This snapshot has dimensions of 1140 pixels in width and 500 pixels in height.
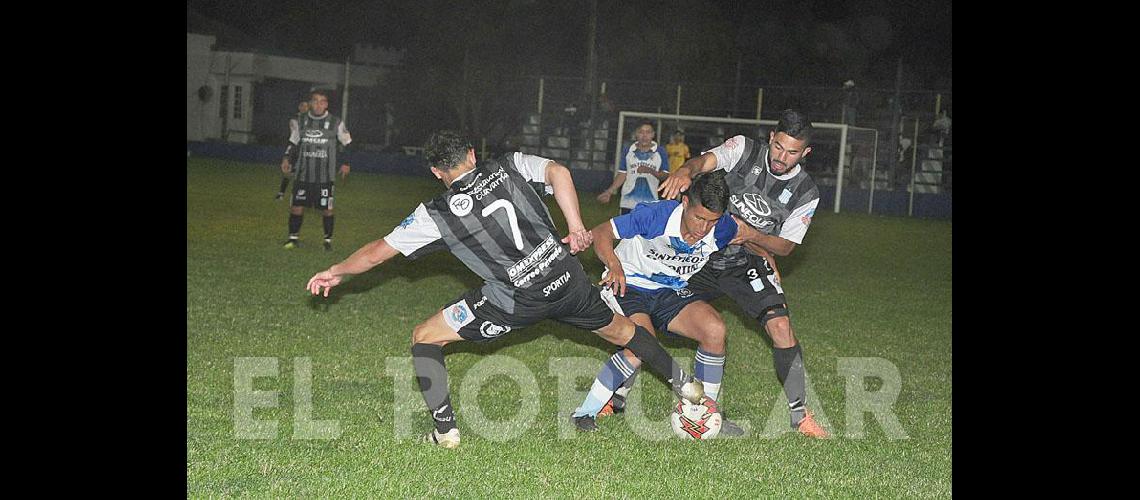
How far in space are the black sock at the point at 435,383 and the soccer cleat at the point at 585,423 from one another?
76cm

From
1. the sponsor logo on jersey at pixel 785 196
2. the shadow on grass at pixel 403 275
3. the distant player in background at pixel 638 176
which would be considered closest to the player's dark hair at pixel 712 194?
the sponsor logo on jersey at pixel 785 196

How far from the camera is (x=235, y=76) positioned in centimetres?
4556

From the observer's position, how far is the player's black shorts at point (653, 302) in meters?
6.41

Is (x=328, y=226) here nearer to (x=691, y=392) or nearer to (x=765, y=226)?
(x=765, y=226)

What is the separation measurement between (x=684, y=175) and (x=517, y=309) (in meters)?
1.15

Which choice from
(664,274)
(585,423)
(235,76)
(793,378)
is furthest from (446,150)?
(235,76)

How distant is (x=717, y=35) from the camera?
36.5 meters

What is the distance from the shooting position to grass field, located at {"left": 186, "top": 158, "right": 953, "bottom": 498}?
5.22 m

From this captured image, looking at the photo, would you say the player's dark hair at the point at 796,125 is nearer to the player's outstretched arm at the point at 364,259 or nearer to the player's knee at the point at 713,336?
the player's knee at the point at 713,336

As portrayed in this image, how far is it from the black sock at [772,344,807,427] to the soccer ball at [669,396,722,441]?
0.60 meters

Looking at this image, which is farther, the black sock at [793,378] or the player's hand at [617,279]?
the black sock at [793,378]

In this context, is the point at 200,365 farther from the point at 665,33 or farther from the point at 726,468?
the point at 665,33

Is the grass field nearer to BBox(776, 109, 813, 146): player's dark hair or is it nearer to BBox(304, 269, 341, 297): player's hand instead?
BBox(304, 269, 341, 297): player's hand
